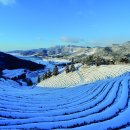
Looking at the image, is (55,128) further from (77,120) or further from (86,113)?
(86,113)

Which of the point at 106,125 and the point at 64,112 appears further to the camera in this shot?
the point at 64,112

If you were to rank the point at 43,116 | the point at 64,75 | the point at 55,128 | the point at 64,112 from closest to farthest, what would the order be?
the point at 55,128 < the point at 43,116 < the point at 64,112 < the point at 64,75

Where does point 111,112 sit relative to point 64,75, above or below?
above

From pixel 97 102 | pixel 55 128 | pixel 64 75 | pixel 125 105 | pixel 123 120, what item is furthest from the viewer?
pixel 64 75

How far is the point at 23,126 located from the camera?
23438 mm

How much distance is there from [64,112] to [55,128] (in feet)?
24.4

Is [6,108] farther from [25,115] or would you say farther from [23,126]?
[23,126]

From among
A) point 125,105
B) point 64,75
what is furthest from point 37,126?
point 64,75

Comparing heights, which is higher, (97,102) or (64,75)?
(97,102)

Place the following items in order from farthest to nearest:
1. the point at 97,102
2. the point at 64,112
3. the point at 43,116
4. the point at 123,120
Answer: the point at 97,102
the point at 64,112
the point at 43,116
the point at 123,120

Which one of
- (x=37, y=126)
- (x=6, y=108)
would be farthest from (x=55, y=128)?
(x=6, y=108)

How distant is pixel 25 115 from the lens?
29.0 meters

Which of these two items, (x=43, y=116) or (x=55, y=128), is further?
(x=43, y=116)

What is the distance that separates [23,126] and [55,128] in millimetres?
2464
